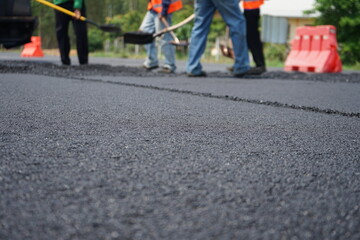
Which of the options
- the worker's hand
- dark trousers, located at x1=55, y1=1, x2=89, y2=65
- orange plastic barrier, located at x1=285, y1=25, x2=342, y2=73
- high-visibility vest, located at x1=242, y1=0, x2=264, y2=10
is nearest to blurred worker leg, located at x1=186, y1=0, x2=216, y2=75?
high-visibility vest, located at x1=242, y1=0, x2=264, y2=10

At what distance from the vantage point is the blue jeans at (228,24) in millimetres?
5566

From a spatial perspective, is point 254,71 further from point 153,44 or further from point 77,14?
point 77,14

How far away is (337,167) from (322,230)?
1.82ft

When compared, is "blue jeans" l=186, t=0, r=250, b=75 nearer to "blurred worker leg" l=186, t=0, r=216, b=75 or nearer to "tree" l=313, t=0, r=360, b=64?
"blurred worker leg" l=186, t=0, r=216, b=75

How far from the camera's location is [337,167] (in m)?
1.42

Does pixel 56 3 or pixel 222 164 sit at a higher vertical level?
pixel 56 3

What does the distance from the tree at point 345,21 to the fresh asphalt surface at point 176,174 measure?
12.1 meters

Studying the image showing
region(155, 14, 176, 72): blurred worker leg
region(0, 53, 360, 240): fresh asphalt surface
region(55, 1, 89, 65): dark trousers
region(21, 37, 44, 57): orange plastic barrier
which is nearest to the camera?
region(0, 53, 360, 240): fresh asphalt surface

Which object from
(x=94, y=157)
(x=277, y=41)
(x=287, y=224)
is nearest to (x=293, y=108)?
(x=94, y=157)

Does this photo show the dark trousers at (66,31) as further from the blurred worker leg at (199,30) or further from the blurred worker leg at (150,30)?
the blurred worker leg at (199,30)

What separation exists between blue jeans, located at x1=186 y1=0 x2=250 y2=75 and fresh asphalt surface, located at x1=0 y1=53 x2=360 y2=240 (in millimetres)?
3127

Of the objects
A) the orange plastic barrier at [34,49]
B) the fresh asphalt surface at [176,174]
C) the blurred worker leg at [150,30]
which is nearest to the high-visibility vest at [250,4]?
the blurred worker leg at [150,30]

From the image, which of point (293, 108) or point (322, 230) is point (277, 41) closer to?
point (293, 108)

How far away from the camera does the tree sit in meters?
13.7
